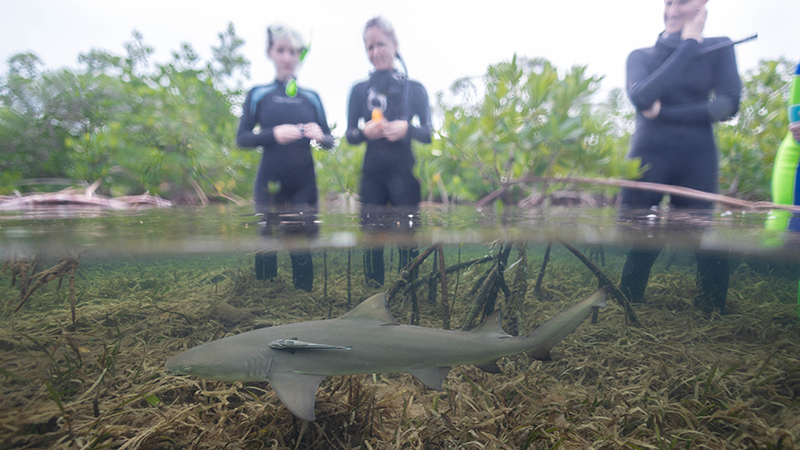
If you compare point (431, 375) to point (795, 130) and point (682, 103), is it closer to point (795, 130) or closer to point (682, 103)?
point (682, 103)

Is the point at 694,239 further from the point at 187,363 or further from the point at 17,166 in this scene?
the point at 17,166

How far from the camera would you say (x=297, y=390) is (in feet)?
7.48

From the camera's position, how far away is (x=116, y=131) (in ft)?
18.3

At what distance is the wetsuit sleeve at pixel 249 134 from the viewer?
4.93 meters

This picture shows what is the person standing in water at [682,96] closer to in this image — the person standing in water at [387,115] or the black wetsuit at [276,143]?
the person standing in water at [387,115]

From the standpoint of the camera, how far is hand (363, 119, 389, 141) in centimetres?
451

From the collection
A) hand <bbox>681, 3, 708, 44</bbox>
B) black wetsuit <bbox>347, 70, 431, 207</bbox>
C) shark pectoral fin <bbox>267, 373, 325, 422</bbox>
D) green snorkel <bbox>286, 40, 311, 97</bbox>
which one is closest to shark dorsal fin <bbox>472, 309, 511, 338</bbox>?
shark pectoral fin <bbox>267, 373, 325, 422</bbox>

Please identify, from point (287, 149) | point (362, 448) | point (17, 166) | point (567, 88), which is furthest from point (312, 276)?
Result: point (17, 166)

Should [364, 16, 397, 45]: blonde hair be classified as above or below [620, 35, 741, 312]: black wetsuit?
above

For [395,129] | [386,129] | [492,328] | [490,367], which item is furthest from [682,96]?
[490,367]

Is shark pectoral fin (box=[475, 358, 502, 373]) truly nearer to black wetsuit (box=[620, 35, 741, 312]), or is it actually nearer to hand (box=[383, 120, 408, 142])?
hand (box=[383, 120, 408, 142])

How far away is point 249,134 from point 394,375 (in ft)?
13.8

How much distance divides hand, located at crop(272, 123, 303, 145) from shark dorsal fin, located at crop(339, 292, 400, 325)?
10.6 ft

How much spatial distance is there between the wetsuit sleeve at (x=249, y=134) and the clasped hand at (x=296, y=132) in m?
0.14
